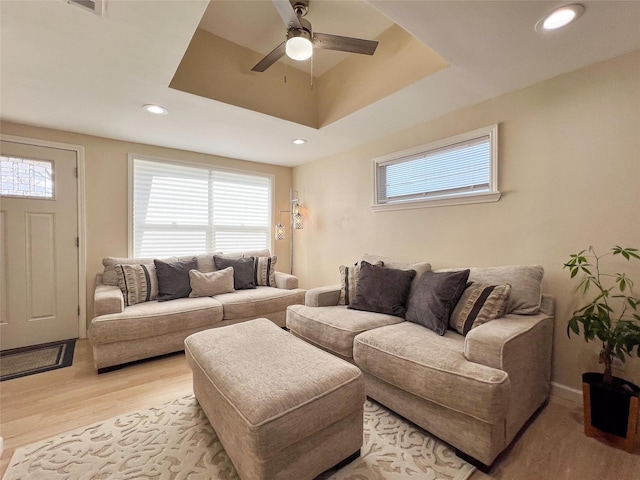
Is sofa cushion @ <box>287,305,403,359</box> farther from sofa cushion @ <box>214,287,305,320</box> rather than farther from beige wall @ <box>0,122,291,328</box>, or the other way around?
beige wall @ <box>0,122,291,328</box>

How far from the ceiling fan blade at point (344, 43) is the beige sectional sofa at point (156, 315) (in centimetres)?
242

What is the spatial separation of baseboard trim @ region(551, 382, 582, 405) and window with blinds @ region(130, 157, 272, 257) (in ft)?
12.1

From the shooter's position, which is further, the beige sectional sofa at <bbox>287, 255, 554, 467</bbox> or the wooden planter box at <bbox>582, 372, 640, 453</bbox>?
the wooden planter box at <bbox>582, 372, 640, 453</bbox>

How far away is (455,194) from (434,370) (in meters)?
1.70

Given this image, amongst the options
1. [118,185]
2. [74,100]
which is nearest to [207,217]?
[118,185]

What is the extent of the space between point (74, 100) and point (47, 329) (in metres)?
2.35

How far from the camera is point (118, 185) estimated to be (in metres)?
3.34

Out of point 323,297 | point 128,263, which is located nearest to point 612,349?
point 323,297

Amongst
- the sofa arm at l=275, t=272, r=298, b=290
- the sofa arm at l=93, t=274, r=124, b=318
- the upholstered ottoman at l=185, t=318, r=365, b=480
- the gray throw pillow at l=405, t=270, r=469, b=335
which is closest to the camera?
the upholstered ottoman at l=185, t=318, r=365, b=480

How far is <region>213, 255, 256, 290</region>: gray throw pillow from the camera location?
349 cm

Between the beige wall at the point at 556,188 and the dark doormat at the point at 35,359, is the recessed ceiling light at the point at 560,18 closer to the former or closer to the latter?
the beige wall at the point at 556,188

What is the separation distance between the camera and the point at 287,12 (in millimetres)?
1578

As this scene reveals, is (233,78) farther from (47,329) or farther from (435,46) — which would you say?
(47,329)

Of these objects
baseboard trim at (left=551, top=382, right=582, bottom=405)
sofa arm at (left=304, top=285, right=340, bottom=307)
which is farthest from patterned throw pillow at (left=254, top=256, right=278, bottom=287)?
baseboard trim at (left=551, top=382, right=582, bottom=405)
